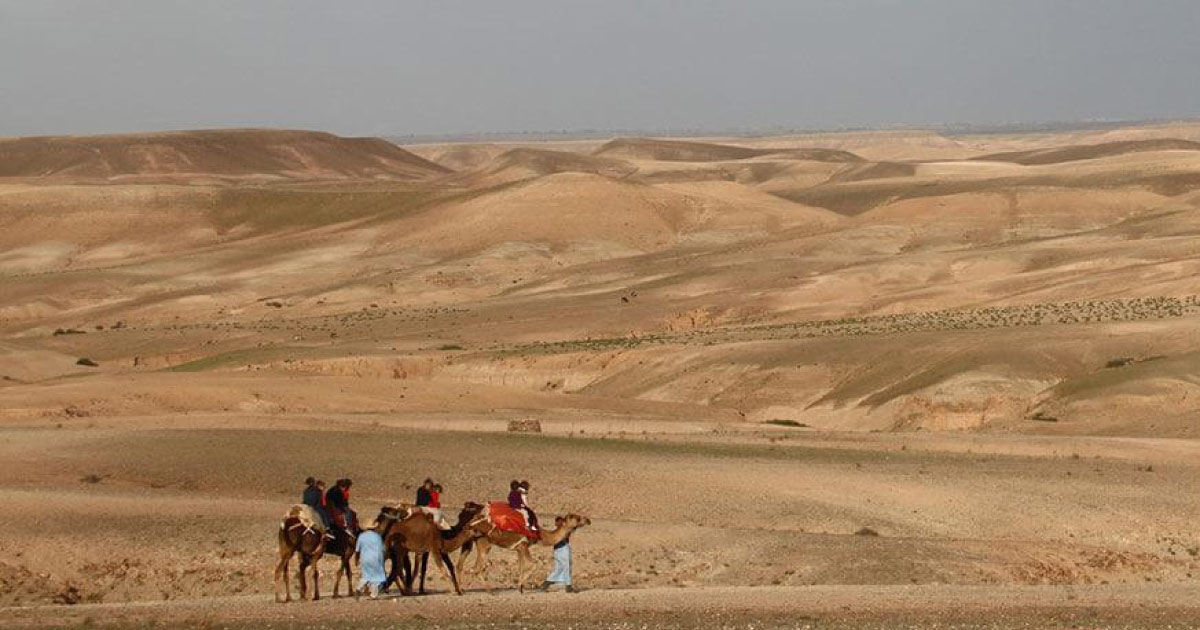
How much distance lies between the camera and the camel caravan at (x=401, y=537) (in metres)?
19.3

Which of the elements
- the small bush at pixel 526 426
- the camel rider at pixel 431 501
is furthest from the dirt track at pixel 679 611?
the small bush at pixel 526 426

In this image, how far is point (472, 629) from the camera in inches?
706

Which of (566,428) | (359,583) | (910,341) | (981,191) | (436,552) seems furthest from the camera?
(981,191)

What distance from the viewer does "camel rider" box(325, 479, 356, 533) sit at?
65.1 feet

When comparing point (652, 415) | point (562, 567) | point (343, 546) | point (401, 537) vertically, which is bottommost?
point (562, 567)

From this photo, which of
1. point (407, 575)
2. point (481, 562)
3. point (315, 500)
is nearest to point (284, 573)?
point (315, 500)

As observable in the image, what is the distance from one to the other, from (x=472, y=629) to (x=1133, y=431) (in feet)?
88.5

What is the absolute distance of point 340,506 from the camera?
20.0m

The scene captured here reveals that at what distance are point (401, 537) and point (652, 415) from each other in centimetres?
2602

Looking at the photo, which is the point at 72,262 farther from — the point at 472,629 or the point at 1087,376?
the point at 472,629

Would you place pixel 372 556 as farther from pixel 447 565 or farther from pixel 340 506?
pixel 447 565

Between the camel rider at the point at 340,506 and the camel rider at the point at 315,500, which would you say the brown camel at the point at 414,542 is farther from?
the camel rider at the point at 315,500

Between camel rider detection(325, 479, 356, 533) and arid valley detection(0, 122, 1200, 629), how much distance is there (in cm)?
111

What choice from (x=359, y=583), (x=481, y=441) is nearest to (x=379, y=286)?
(x=481, y=441)
